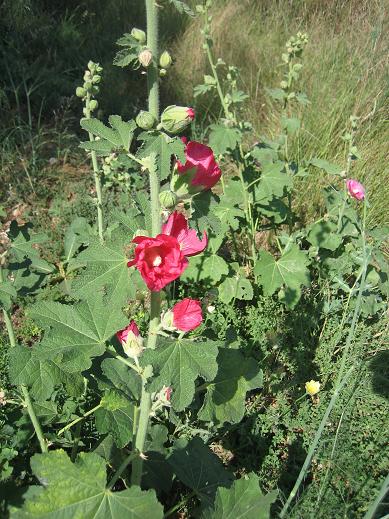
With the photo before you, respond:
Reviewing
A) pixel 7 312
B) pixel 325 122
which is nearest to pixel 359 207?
pixel 325 122

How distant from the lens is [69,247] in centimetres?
226

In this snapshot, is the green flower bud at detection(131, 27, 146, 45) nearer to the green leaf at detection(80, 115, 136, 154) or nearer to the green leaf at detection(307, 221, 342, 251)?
the green leaf at detection(80, 115, 136, 154)

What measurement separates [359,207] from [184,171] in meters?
1.97

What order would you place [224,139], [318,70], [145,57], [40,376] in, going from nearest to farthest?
[145,57] → [40,376] → [224,139] → [318,70]

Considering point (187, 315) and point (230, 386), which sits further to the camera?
point (230, 386)

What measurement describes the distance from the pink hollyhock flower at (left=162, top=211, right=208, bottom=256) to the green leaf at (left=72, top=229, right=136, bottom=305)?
0.37ft

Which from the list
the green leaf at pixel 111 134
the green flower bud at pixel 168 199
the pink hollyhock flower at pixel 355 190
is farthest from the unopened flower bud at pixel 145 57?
the pink hollyhock flower at pixel 355 190

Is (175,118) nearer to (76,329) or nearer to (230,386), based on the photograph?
(76,329)

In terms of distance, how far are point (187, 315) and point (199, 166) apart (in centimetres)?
31

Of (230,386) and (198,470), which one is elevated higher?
(230,386)

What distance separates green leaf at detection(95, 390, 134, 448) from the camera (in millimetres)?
1217

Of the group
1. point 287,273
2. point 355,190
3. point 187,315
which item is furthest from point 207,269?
point 187,315

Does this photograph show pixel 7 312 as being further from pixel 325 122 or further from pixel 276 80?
pixel 276 80

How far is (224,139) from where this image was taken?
7.20 feet
